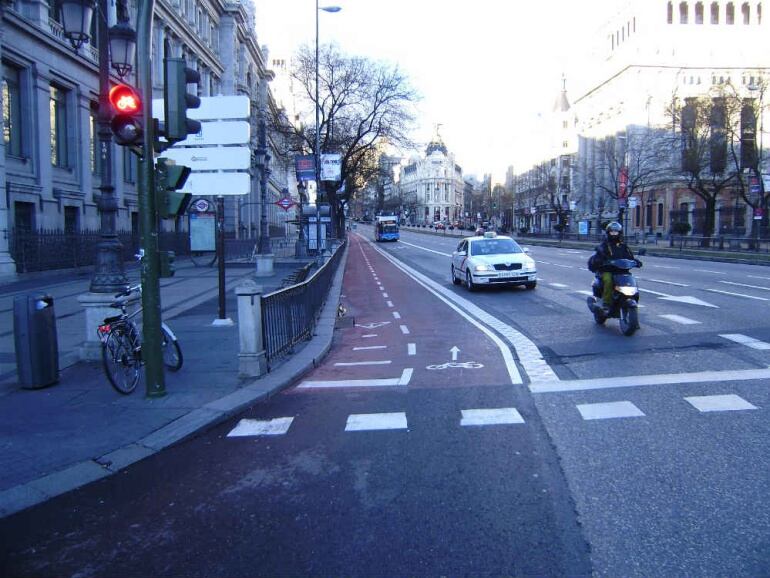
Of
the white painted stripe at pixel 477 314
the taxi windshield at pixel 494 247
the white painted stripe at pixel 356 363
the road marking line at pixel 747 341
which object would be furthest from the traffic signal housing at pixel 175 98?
the taxi windshield at pixel 494 247

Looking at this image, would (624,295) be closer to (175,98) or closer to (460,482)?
(460,482)

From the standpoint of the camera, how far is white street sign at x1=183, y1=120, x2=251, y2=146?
1086 centimetres

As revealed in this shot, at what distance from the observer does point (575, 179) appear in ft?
266

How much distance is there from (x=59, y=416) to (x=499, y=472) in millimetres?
4338

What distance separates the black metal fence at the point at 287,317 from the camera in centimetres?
834

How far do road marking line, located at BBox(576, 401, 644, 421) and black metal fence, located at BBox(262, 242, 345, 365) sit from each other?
156 inches

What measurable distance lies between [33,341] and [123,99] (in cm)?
296

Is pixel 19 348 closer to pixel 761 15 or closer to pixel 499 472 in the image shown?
pixel 499 472

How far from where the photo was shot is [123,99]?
629 centimetres

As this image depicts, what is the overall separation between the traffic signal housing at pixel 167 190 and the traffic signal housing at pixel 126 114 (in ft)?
1.19

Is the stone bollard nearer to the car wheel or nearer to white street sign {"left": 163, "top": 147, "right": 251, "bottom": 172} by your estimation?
white street sign {"left": 163, "top": 147, "right": 251, "bottom": 172}

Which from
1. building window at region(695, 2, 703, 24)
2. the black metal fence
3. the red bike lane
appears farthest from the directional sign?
building window at region(695, 2, 703, 24)

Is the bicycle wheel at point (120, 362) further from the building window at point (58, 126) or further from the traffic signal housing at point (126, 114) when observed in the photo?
the building window at point (58, 126)

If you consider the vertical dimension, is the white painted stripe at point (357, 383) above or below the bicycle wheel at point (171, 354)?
below
